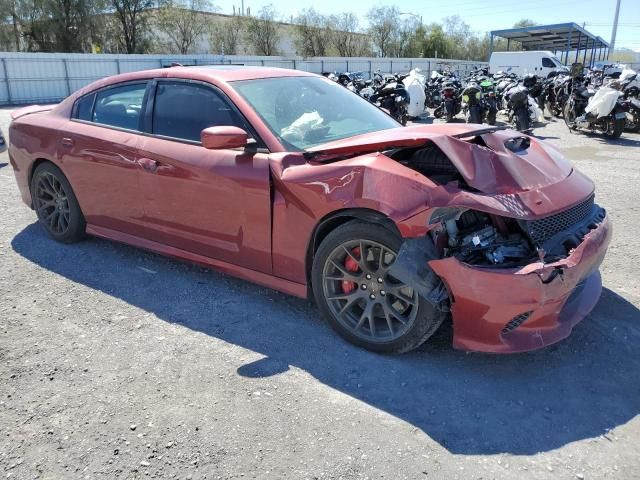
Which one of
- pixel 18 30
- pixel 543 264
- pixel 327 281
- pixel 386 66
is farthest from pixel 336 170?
pixel 18 30

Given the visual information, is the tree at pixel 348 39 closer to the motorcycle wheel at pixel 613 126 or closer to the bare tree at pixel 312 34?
the bare tree at pixel 312 34

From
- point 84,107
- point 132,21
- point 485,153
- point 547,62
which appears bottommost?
point 485,153

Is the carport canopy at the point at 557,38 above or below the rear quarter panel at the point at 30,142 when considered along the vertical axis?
above

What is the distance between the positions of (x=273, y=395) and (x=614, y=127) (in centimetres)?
1144

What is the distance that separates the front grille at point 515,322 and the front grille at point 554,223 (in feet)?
1.34

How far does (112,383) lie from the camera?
3074mm

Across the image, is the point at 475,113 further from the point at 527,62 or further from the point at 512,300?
the point at 527,62

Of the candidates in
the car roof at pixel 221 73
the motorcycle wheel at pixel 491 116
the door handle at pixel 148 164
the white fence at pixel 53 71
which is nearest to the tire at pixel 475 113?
the motorcycle wheel at pixel 491 116

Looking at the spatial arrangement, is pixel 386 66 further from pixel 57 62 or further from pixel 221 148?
pixel 221 148

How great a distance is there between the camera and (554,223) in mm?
3090

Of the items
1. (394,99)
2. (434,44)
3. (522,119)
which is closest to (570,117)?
(522,119)

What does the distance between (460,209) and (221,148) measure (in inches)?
61.0

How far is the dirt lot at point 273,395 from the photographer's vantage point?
2465mm

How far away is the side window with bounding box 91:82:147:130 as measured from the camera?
14.4 ft
